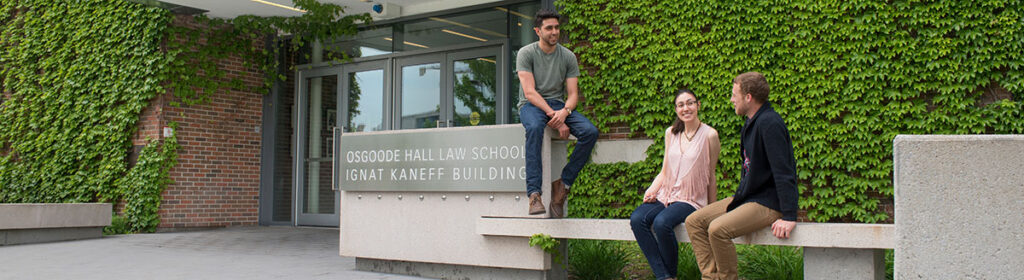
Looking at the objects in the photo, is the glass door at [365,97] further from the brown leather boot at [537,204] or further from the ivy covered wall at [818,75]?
the brown leather boot at [537,204]

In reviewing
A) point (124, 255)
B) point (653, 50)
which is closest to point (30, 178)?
point (124, 255)

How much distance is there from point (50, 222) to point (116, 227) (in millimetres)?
1491

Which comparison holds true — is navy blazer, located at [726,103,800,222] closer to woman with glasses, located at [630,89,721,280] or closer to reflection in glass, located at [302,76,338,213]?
woman with glasses, located at [630,89,721,280]

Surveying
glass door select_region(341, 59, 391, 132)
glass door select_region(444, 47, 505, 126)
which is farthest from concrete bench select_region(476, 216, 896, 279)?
glass door select_region(341, 59, 391, 132)

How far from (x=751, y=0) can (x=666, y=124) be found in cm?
133

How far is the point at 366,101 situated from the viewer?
36.3 ft

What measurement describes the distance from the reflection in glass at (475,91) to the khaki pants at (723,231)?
5663mm

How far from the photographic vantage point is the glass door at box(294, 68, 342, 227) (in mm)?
11359

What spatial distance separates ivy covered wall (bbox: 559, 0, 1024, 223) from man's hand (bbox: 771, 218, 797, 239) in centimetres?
314

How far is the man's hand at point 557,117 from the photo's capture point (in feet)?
17.0

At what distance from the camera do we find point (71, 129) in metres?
11.5

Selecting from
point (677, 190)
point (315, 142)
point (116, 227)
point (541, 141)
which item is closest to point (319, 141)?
point (315, 142)

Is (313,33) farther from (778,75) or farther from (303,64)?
(778,75)

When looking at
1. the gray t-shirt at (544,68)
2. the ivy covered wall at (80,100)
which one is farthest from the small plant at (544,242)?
the ivy covered wall at (80,100)
